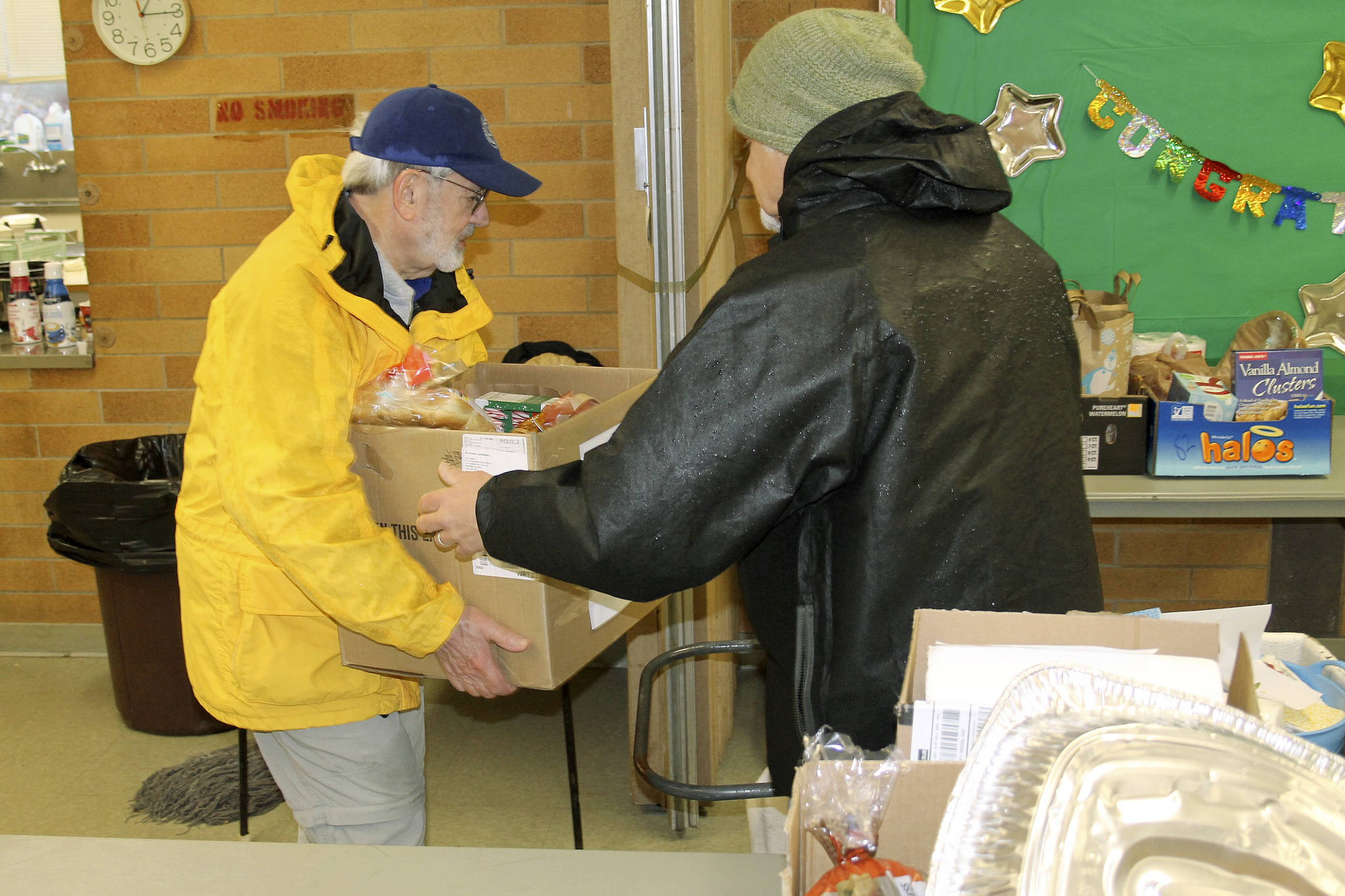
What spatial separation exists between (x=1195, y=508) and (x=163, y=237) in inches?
127

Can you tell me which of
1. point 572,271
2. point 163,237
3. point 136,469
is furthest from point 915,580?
point 163,237

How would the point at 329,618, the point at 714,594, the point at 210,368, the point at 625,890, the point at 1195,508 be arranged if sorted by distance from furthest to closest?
the point at 714,594 → the point at 1195,508 → the point at 329,618 → the point at 210,368 → the point at 625,890

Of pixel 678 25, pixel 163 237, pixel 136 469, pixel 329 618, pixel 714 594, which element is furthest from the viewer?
pixel 163 237

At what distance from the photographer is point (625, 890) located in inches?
40.6

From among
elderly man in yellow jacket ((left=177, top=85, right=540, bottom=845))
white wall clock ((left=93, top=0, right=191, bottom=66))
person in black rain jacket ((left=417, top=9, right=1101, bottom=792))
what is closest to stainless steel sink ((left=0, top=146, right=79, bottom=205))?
white wall clock ((left=93, top=0, right=191, bottom=66))

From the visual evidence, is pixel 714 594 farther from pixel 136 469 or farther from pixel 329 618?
pixel 136 469

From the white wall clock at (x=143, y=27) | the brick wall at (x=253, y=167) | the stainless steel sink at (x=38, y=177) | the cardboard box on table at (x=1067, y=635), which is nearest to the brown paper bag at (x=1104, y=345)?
the brick wall at (x=253, y=167)

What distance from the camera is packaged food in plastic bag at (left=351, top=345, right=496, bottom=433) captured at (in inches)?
62.3

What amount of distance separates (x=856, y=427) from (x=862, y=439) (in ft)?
0.09

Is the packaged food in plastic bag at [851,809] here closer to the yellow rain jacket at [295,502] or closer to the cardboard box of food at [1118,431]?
the yellow rain jacket at [295,502]

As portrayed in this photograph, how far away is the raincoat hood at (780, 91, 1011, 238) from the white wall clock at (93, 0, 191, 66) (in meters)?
2.84

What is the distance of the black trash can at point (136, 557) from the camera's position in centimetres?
290

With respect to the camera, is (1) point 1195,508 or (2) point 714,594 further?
(2) point 714,594

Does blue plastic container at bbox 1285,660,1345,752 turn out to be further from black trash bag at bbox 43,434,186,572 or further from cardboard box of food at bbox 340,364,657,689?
black trash bag at bbox 43,434,186,572
